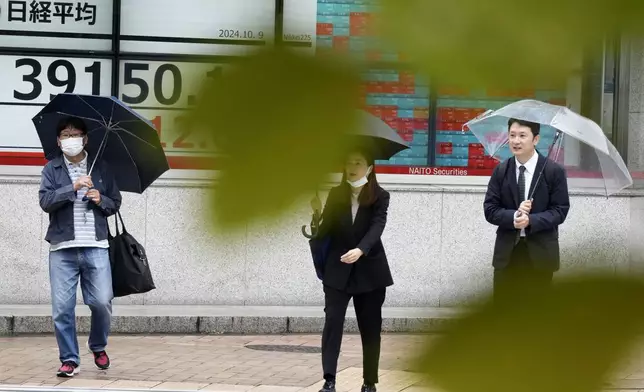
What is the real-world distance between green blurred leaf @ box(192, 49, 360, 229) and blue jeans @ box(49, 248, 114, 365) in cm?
563

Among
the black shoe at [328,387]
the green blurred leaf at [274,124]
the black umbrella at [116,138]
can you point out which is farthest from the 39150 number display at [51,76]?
the black shoe at [328,387]

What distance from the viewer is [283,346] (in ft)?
24.6

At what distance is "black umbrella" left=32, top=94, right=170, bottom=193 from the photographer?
565 millimetres

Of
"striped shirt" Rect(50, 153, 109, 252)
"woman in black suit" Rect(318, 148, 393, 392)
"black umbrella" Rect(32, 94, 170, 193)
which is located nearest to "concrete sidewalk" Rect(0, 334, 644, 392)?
"woman in black suit" Rect(318, 148, 393, 392)

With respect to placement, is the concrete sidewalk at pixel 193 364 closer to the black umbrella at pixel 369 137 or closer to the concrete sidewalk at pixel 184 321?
the concrete sidewalk at pixel 184 321

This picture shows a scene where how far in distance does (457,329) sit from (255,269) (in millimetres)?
135

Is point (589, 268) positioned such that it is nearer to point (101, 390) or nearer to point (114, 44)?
point (114, 44)

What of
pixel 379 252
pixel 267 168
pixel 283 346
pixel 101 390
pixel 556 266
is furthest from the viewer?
pixel 283 346

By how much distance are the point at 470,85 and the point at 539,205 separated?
0.51 m

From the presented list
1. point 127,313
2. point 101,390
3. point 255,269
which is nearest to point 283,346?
point 127,313

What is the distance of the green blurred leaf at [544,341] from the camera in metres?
0.44

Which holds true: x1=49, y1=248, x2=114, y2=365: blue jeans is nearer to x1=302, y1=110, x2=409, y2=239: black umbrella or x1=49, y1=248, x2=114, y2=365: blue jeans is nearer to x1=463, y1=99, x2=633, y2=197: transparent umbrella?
x1=463, y1=99, x2=633, y2=197: transparent umbrella

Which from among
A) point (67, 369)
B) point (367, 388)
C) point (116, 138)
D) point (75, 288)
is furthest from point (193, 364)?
point (116, 138)

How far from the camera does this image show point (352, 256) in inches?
212
